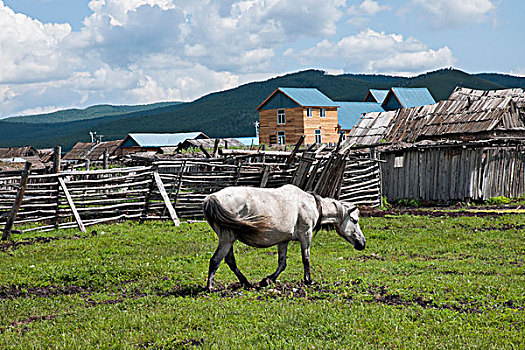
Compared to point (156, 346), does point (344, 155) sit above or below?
above

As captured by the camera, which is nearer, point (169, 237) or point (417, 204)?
point (169, 237)

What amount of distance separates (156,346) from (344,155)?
11.5 meters

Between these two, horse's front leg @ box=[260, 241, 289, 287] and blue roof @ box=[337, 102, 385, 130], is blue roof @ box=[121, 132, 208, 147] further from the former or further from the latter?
horse's front leg @ box=[260, 241, 289, 287]

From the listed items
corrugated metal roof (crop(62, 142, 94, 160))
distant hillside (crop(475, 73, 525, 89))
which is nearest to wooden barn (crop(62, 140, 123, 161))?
corrugated metal roof (crop(62, 142, 94, 160))

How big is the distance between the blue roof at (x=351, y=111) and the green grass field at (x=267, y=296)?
160 ft

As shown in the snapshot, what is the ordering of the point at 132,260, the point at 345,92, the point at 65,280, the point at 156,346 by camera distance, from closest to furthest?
the point at 156,346 < the point at 65,280 < the point at 132,260 < the point at 345,92

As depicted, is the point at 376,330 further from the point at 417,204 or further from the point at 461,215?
the point at 417,204

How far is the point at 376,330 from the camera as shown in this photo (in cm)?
574

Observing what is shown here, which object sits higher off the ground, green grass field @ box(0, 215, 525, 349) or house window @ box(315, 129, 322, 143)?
house window @ box(315, 129, 322, 143)

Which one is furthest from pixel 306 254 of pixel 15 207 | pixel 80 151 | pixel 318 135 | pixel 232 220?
pixel 80 151

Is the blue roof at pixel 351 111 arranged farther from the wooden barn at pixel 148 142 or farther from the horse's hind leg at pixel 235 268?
the horse's hind leg at pixel 235 268

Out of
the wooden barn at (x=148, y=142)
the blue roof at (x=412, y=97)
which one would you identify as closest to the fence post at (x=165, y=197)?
the blue roof at (x=412, y=97)

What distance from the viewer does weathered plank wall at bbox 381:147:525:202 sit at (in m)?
19.7

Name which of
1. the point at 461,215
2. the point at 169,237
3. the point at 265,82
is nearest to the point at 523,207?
the point at 461,215
